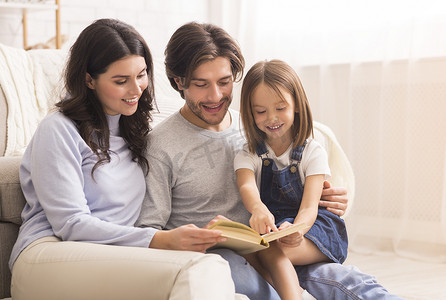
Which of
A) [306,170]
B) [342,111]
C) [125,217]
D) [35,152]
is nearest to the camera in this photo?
[35,152]

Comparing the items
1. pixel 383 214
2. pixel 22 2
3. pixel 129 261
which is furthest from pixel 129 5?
pixel 129 261

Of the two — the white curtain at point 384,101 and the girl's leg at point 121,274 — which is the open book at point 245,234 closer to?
the girl's leg at point 121,274

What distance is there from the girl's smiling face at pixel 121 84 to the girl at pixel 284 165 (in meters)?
0.30

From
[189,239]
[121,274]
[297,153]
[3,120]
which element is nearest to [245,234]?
[189,239]

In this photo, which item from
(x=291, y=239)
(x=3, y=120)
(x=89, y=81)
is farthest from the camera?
(x=3, y=120)

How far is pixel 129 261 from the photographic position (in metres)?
1.11

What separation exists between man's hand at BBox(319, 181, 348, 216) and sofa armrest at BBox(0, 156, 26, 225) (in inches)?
30.5

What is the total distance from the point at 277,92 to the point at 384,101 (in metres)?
1.28

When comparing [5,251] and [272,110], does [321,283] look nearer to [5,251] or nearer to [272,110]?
[272,110]

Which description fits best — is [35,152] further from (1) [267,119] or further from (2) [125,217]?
(1) [267,119]

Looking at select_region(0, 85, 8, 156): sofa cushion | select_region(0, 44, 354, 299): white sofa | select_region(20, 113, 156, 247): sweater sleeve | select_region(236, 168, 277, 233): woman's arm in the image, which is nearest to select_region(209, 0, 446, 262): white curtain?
select_region(0, 44, 354, 299): white sofa

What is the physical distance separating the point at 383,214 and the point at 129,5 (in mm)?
1726

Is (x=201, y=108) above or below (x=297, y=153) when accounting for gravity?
above

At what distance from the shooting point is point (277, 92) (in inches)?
59.7
